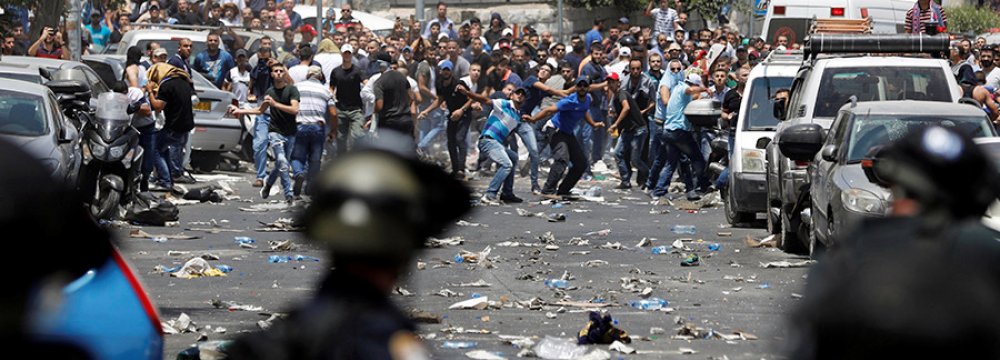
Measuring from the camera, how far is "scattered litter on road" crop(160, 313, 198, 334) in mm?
9683

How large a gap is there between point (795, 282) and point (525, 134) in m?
9.19

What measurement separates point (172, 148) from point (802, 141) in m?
9.00

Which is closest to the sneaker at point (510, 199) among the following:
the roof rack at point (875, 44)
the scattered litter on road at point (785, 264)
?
the roof rack at point (875, 44)

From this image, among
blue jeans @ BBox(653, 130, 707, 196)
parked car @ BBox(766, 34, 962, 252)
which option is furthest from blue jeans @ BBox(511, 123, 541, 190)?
parked car @ BBox(766, 34, 962, 252)

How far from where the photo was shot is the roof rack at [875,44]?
16.4 meters

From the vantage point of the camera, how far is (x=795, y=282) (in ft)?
41.2

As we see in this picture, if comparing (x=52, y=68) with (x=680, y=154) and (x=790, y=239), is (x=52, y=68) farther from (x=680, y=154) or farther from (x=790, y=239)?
(x=790, y=239)

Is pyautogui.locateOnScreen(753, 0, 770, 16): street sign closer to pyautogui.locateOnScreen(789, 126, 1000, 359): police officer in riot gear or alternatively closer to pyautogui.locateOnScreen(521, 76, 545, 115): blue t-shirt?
pyautogui.locateOnScreen(521, 76, 545, 115): blue t-shirt

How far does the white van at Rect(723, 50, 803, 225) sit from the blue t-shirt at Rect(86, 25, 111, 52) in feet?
46.2

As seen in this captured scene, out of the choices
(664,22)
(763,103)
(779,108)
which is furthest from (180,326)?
(664,22)

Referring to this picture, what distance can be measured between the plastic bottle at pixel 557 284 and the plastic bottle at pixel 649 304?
0.91 meters

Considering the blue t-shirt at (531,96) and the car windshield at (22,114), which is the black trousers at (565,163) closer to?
the blue t-shirt at (531,96)

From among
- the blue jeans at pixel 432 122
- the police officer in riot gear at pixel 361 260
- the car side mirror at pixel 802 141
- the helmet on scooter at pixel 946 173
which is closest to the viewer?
the police officer in riot gear at pixel 361 260

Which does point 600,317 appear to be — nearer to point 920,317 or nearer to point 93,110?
point 920,317
